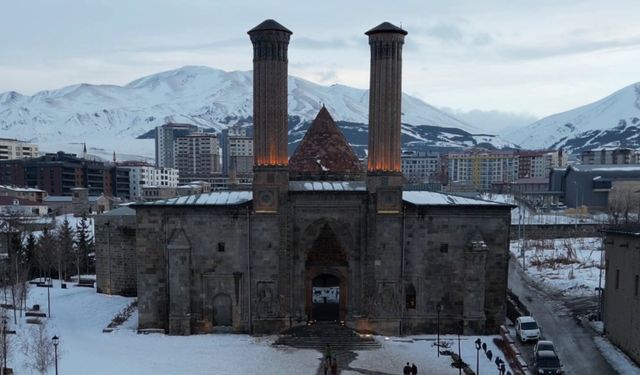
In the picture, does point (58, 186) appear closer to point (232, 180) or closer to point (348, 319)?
point (232, 180)

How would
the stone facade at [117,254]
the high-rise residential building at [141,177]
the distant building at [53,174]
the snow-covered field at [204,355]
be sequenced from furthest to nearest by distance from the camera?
the high-rise residential building at [141,177] < the distant building at [53,174] < the stone facade at [117,254] < the snow-covered field at [204,355]

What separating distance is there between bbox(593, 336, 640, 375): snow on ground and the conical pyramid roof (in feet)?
65.7

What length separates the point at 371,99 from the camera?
34312mm

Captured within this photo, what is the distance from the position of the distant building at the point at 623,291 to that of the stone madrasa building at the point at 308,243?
5905 millimetres

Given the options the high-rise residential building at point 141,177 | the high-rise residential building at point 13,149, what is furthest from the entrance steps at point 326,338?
the high-rise residential building at point 13,149

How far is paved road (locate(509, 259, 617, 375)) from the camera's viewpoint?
2754cm

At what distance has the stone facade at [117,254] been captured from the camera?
153ft

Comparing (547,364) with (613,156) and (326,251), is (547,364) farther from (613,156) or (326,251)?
(613,156)

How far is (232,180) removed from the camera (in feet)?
343

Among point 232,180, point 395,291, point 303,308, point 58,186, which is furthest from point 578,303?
point 58,186

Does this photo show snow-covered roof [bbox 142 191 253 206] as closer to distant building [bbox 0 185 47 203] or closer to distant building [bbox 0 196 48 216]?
distant building [bbox 0 196 48 216]

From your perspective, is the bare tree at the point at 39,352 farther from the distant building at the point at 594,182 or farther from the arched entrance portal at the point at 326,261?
the distant building at the point at 594,182

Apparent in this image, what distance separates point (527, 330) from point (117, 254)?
3357cm

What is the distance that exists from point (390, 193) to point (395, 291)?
20.3ft
